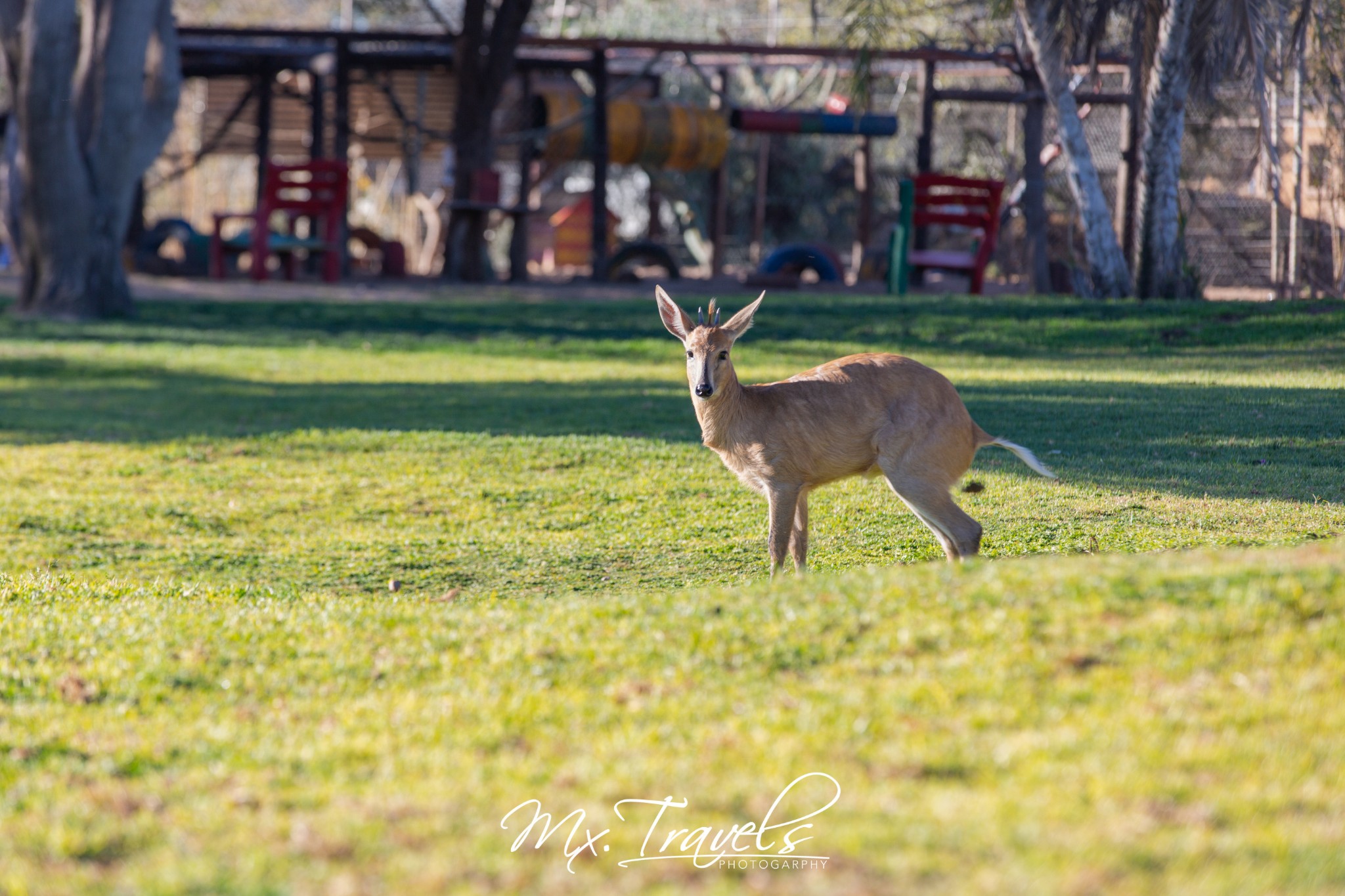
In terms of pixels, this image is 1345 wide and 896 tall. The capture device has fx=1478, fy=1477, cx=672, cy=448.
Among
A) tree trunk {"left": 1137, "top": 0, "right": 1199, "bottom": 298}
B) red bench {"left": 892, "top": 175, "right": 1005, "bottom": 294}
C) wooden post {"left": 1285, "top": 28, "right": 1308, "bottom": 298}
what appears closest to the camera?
wooden post {"left": 1285, "top": 28, "right": 1308, "bottom": 298}

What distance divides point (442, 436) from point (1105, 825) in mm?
9304

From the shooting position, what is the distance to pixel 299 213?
2438cm

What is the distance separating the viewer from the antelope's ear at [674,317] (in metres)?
7.45

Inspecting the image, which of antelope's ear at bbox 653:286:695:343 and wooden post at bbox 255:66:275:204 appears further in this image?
wooden post at bbox 255:66:275:204

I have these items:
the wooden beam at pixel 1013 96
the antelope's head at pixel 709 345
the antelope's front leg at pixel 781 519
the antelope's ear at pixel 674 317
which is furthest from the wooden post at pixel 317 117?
the antelope's front leg at pixel 781 519

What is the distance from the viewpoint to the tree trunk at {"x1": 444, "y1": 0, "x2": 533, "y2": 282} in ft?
75.4

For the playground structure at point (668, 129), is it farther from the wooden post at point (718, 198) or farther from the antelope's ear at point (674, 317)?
the antelope's ear at point (674, 317)

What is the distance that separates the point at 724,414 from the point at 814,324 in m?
11.1

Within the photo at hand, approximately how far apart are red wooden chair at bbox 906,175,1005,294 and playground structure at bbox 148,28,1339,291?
26 cm

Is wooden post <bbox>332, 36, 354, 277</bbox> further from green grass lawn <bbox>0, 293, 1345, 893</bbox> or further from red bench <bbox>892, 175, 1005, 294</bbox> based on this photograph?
green grass lawn <bbox>0, 293, 1345, 893</bbox>

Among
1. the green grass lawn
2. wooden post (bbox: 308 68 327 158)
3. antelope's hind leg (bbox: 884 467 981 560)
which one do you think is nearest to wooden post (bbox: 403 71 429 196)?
wooden post (bbox: 308 68 327 158)

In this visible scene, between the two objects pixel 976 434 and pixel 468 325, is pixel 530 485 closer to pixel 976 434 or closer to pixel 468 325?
pixel 976 434

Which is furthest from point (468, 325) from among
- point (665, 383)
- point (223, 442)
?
point (223, 442)

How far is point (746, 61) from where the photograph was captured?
1046 inches
